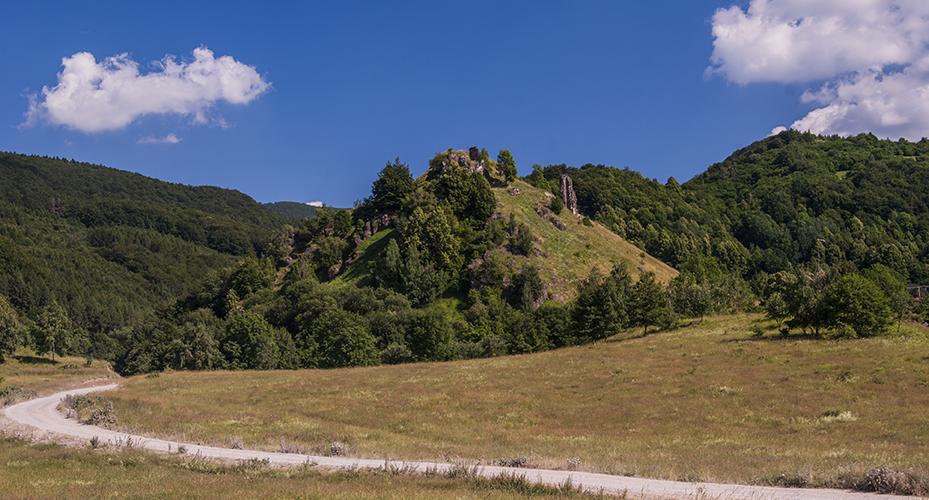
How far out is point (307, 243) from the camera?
148625 millimetres

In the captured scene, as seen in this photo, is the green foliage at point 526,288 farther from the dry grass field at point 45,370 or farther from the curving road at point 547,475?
the curving road at point 547,475

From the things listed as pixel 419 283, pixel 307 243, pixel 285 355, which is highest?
pixel 307 243

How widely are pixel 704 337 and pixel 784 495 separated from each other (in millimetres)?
64639

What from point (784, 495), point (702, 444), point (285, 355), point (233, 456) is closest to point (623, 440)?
point (702, 444)

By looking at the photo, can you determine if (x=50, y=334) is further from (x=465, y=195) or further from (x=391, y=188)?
(x=465, y=195)

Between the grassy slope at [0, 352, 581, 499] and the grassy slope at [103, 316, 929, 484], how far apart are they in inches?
227

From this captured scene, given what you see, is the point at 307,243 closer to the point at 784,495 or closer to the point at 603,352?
the point at 603,352

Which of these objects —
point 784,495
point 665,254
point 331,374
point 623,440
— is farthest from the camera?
point 665,254

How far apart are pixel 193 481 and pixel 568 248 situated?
12454 cm

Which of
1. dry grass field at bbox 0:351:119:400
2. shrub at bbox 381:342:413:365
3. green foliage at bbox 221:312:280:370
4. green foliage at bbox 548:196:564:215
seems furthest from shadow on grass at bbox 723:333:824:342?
dry grass field at bbox 0:351:119:400

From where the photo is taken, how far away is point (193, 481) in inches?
730

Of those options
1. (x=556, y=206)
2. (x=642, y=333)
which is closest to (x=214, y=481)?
(x=642, y=333)

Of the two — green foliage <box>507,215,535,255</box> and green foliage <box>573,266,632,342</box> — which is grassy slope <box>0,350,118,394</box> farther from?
green foliage <box>507,215,535,255</box>

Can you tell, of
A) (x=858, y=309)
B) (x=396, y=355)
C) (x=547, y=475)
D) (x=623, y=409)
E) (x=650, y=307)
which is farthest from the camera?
(x=396, y=355)
